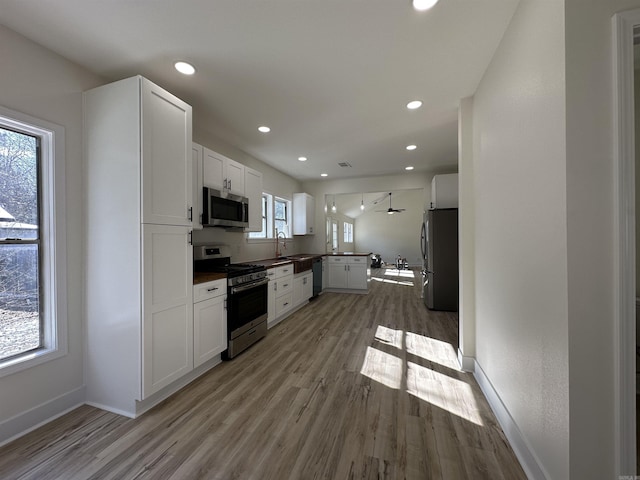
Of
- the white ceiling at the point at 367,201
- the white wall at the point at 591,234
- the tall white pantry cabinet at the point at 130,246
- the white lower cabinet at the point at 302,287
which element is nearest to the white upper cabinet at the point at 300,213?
the white lower cabinet at the point at 302,287

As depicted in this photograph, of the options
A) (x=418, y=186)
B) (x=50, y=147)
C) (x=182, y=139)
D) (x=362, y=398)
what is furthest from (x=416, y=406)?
(x=418, y=186)

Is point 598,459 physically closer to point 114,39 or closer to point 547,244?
point 547,244

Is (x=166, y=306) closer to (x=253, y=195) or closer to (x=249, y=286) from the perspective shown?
(x=249, y=286)

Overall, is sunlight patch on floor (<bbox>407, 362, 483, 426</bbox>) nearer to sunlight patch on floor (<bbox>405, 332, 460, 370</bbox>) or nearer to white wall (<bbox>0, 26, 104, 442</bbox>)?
sunlight patch on floor (<bbox>405, 332, 460, 370</bbox>)

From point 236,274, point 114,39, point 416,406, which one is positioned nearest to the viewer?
point 114,39

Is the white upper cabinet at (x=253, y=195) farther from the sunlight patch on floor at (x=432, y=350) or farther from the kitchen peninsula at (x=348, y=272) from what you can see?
the sunlight patch on floor at (x=432, y=350)

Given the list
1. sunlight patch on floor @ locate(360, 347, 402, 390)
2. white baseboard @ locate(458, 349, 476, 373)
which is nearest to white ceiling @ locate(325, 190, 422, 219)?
sunlight patch on floor @ locate(360, 347, 402, 390)

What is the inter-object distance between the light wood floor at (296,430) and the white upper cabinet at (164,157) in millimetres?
1439

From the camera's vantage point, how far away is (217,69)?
212 centimetres

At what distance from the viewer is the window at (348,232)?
42.8 feet

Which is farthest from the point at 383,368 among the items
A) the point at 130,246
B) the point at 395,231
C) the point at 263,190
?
the point at 395,231

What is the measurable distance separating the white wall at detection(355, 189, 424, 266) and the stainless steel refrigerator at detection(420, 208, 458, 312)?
8.52m

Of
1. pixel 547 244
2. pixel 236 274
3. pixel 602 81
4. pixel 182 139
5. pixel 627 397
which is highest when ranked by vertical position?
pixel 182 139

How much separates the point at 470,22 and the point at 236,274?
2827mm
